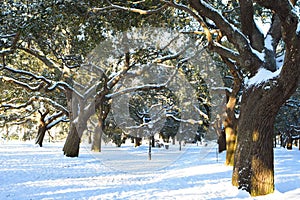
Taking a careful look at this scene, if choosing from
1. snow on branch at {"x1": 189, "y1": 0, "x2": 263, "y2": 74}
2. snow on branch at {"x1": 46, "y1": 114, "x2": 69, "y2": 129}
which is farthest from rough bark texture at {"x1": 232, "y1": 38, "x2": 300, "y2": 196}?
snow on branch at {"x1": 46, "y1": 114, "x2": 69, "y2": 129}

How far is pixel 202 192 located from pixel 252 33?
14.7 ft

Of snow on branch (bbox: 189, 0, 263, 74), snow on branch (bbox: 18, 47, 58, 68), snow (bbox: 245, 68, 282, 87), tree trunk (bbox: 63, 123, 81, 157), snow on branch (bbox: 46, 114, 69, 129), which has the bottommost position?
tree trunk (bbox: 63, 123, 81, 157)

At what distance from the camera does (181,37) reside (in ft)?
56.0

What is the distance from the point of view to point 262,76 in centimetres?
838

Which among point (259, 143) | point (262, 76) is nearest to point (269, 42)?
point (262, 76)

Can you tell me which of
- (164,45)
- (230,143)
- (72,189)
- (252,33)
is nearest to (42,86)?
(164,45)

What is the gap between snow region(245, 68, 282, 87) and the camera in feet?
26.5

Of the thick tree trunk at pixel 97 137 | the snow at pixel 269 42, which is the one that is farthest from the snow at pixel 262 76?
the thick tree trunk at pixel 97 137

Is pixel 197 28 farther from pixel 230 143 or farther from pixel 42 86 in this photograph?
pixel 42 86

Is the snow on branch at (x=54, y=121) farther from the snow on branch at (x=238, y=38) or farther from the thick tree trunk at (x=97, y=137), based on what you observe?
the snow on branch at (x=238, y=38)

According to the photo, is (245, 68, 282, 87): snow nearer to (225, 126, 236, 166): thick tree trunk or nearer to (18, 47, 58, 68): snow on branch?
(225, 126, 236, 166): thick tree trunk

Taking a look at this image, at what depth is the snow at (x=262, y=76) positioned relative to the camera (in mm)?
8089

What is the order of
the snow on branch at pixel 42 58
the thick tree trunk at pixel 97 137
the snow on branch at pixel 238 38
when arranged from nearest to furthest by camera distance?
the snow on branch at pixel 238 38
the snow on branch at pixel 42 58
the thick tree trunk at pixel 97 137

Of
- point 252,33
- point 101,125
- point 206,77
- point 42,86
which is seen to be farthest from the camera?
point 101,125
